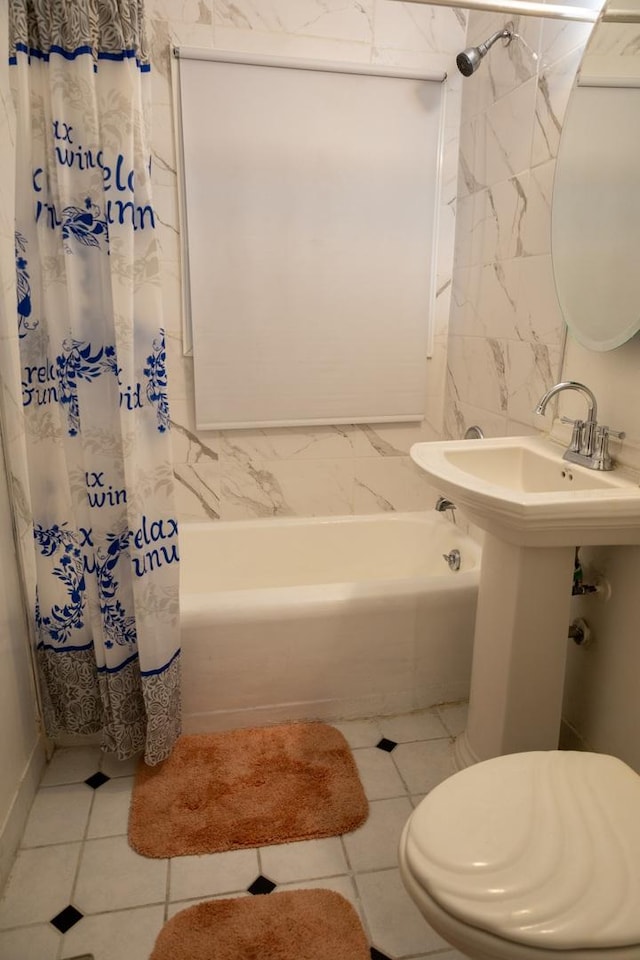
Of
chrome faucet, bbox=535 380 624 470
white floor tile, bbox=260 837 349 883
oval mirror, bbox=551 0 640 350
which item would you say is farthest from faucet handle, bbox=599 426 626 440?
white floor tile, bbox=260 837 349 883

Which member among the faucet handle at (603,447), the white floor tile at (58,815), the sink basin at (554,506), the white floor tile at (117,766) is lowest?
the white floor tile at (58,815)

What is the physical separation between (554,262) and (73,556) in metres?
1.55

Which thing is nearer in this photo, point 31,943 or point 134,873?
point 31,943

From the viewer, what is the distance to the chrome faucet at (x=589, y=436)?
1.50 meters

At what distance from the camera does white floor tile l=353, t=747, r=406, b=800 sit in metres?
1.64

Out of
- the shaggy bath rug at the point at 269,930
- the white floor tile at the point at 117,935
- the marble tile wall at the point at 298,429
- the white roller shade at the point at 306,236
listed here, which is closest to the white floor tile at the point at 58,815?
the white floor tile at the point at 117,935

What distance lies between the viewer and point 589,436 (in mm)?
1530

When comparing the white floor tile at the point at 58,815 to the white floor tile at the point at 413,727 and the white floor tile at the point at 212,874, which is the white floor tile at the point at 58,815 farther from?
the white floor tile at the point at 413,727

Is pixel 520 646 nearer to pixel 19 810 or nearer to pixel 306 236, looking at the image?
pixel 19 810

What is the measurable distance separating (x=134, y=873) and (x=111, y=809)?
23 centimetres

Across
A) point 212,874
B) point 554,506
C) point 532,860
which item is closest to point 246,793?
point 212,874

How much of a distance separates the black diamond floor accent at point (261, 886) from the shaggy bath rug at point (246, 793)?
10cm

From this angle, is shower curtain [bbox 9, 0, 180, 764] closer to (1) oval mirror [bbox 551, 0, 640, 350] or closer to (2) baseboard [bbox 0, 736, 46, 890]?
Answer: (2) baseboard [bbox 0, 736, 46, 890]

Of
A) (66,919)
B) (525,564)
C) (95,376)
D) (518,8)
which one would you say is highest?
(518,8)
